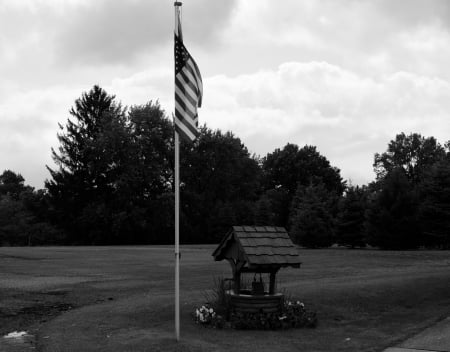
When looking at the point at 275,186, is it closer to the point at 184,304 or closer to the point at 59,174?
the point at 59,174

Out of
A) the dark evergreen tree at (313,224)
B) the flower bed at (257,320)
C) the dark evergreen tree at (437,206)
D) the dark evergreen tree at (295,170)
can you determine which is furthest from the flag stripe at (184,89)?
the dark evergreen tree at (295,170)

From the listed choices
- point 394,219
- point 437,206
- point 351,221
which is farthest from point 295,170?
point 437,206

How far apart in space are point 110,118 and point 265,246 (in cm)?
5467

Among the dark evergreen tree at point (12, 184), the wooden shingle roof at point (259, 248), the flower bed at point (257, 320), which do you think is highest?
the dark evergreen tree at point (12, 184)

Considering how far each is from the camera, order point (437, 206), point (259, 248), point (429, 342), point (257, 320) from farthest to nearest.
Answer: point (437, 206)
point (259, 248)
point (257, 320)
point (429, 342)

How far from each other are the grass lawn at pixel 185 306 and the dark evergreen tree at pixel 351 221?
58.4 feet

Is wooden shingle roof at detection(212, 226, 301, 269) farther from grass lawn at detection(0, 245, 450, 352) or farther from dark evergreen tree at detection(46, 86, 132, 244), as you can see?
dark evergreen tree at detection(46, 86, 132, 244)

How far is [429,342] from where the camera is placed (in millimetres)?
10219

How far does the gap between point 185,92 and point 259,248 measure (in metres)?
3.89

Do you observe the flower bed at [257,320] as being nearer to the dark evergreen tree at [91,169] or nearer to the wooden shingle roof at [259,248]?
the wooden shingle roof at [259,248]

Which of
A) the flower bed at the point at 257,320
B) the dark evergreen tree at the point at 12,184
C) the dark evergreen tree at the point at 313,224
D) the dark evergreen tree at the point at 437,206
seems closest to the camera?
the flower bed at the point at 257,320

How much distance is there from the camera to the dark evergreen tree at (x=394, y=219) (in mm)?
41344

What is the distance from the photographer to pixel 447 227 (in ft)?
132

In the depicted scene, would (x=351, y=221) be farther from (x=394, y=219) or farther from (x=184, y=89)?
(x=184, y=89)
